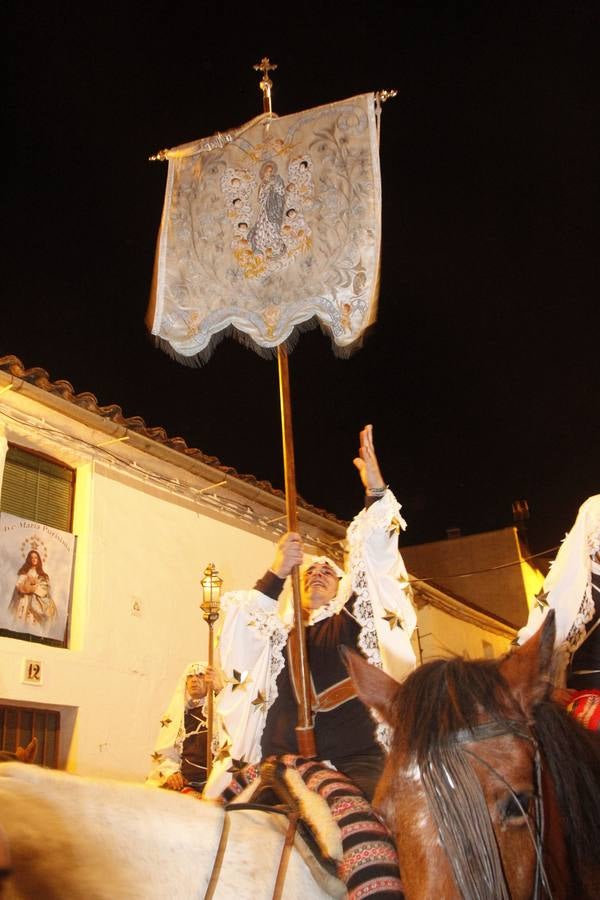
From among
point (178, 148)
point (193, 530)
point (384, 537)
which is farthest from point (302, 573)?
point (193, 530)

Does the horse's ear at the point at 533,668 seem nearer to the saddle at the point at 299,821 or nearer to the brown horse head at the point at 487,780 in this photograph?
the brown horse head at the point at 487,780

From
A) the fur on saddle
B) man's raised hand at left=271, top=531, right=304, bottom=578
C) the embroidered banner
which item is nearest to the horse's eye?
the fur on saddle

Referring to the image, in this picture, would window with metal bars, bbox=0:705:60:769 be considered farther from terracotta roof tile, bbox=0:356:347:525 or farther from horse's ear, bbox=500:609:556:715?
horse's ear, bbox=500:609:556:715

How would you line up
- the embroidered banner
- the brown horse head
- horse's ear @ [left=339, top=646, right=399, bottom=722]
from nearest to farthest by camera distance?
the brown horse head < horse's ear @ [left=339, top=646, right=399, bottom=722] < the embroidered banner

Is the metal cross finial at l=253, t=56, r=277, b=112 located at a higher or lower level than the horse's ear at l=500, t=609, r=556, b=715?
higher

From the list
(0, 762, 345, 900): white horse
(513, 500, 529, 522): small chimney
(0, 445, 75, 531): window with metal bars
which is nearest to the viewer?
(0, 762, 345, 900): white horse

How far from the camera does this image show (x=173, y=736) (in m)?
7.82

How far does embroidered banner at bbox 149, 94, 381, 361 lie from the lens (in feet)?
15.6

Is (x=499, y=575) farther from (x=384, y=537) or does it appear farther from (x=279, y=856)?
(x=279, y=856)

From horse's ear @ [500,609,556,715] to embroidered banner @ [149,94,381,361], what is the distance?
106 inches

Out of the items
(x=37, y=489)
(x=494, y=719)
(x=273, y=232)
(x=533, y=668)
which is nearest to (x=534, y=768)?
(x=494, y=719)

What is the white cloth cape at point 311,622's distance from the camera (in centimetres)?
424

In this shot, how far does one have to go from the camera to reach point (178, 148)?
5.23 metres

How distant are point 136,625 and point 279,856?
7951mm
